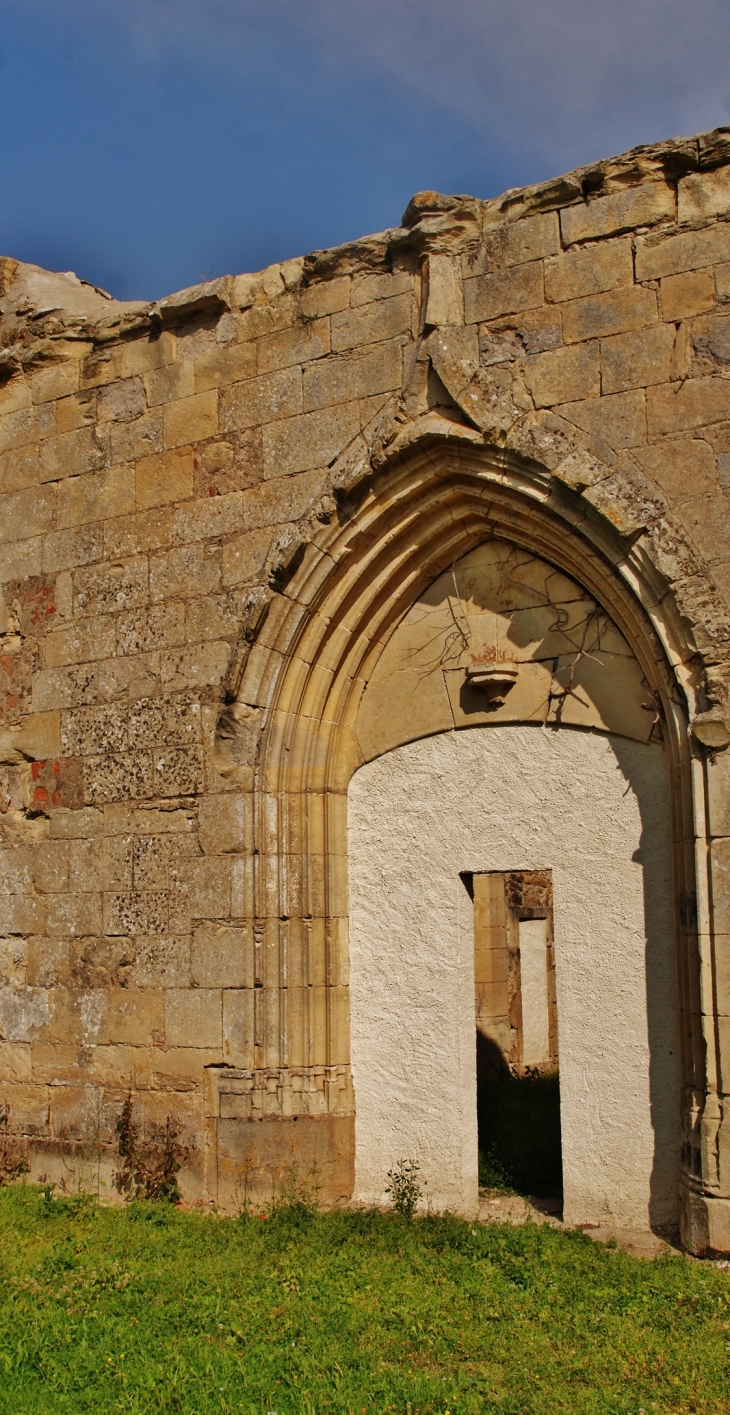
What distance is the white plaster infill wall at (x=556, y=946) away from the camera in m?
5.05

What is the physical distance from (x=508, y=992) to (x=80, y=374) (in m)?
6.56

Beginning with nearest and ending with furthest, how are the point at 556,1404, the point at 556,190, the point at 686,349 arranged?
the point at 556,1404
the point at 686,349
the point at 556,190

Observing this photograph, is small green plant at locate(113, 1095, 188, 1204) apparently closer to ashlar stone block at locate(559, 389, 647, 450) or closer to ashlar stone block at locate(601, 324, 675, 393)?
ashlar stone block at locate(559, 389, 647, 450)

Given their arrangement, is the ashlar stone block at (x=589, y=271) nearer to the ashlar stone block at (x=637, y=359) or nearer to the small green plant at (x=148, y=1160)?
the ashlar stone block at (x=637, y=359)

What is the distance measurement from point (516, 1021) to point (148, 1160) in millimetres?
5415

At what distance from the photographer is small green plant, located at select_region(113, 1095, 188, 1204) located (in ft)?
18.9

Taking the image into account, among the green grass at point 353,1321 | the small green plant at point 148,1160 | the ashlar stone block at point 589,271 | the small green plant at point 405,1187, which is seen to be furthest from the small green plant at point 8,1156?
the ashlar stone block at point 589,271

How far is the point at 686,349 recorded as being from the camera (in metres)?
5.02

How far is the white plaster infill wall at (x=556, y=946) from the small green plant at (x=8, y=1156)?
1923mm

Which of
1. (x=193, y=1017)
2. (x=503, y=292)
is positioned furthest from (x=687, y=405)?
(x=193, y=1017)

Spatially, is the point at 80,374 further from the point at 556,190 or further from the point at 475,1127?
the point at 475,1127

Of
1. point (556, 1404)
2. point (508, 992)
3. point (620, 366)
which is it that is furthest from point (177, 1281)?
point (508, 992)

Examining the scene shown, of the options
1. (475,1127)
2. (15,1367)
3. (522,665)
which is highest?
(522,665)

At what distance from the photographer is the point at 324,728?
5996 mm
